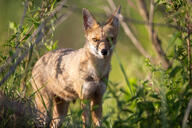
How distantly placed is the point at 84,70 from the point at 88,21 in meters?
0.94

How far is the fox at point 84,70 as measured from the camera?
547 centimetres

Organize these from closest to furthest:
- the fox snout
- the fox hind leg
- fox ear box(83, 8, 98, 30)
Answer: the fox snout → fox ear box(83, 8, 98, 30) → the fox hind leg

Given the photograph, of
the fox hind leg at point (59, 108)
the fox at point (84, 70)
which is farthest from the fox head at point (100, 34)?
the fox hind leg at point (59, 108)

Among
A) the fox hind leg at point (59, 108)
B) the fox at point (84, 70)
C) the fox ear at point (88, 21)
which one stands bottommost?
the fox hind leg at point (59, 108)

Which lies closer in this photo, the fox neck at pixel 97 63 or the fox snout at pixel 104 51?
the fox snout at pixel 104 51

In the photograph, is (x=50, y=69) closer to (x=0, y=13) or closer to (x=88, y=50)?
(x=88, y=50)

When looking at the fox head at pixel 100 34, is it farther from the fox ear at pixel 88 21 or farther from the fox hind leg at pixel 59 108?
the fox hind leg at pixel 59 108

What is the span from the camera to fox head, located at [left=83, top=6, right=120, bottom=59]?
539cm

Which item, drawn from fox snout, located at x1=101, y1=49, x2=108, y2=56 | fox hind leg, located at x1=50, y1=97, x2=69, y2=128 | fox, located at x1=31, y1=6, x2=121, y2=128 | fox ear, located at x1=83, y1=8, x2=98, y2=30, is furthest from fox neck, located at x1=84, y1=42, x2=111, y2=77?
fox hind leg, located at x1=50, y1=97, x2=69, y2=128

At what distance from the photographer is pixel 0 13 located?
14625 millimetres

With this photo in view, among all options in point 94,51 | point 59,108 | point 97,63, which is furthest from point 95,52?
point 59,108

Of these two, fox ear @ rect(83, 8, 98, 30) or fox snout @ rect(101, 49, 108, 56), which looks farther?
fox ear @ rect(83, 8, 98, 30)

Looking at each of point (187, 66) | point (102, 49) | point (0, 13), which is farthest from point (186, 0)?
point (0, 13)

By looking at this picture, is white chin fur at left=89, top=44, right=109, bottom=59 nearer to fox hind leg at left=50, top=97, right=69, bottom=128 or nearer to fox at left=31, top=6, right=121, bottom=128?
fox at left=31, top=6, right=121, bottom=128
